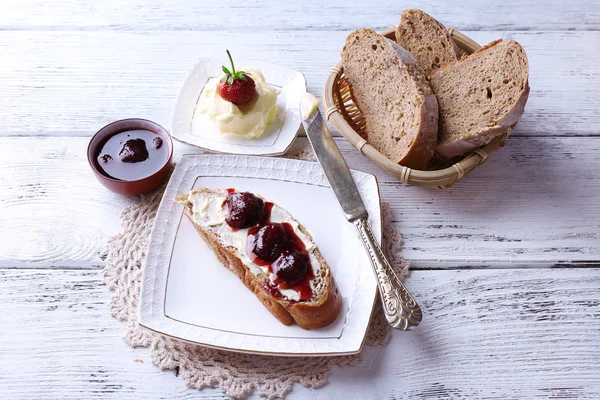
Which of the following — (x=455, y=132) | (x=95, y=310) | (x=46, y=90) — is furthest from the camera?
(x=46, y=90)

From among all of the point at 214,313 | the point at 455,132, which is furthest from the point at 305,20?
the point at 214,313

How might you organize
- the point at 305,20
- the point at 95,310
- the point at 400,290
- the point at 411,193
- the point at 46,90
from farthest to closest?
1. the point at 305,20
2. the point at 46,90
3. the point at 411,193
4. the point at 95,310
5. the point at 400,290

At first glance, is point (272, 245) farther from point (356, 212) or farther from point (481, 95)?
point (481, 95)

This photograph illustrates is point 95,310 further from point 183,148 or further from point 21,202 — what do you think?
point 183,148

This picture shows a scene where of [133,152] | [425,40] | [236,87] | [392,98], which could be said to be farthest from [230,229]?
[425,40]

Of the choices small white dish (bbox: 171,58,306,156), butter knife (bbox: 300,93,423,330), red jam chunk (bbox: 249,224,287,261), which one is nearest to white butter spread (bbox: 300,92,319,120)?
butter knife (bbox: 300,93,423,330)

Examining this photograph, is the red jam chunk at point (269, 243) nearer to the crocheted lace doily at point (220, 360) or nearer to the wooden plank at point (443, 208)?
the crocheted lace doily at point (220, 360)

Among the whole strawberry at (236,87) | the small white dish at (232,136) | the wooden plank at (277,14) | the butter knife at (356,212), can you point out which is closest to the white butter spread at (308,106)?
the butter knife at (356,212)

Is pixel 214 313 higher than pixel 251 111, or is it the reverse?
pixel 251 111

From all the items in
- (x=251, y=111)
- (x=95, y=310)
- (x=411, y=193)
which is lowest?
(x=95, y=310)
